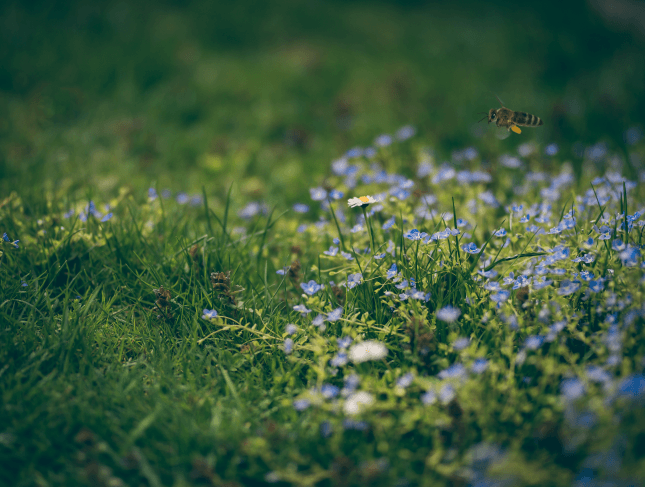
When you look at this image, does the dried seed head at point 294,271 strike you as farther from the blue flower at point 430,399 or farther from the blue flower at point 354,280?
the blue flower at point 430,399

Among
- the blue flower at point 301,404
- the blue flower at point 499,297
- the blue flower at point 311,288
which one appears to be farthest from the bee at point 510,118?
the blue flower at point 301,404

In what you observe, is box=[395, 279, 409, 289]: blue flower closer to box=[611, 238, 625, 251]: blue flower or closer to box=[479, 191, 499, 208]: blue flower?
box=[611, 238, 625, 251]: blue flower

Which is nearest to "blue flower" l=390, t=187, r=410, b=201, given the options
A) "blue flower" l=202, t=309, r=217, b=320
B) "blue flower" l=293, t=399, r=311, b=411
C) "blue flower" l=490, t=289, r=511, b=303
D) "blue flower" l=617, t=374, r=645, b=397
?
"blue flower" l=490, t=289, r=511, b=303

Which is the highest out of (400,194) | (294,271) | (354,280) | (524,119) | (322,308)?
(524,119)

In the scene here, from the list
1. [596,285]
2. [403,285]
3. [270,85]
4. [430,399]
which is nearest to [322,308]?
[403,285]

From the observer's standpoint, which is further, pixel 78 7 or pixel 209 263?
pixel 78 7

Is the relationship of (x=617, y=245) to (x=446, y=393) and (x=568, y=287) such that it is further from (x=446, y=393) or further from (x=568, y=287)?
(x=446, y=393)

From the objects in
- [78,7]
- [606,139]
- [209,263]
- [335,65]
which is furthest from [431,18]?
[209,263]

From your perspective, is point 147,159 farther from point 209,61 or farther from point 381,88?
point 381,88
